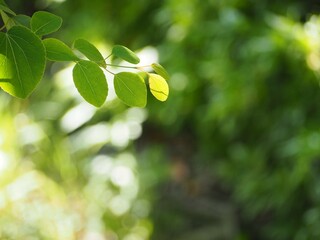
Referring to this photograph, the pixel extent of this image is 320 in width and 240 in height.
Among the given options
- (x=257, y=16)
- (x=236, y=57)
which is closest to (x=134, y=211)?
(x=236, y=57)

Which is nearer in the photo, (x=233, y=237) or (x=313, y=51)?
(x=313, y=51)

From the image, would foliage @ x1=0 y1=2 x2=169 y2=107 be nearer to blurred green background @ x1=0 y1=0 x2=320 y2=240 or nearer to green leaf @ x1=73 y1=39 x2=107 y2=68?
green leaf @ x1=73 y1=39 x2=107 y2=68

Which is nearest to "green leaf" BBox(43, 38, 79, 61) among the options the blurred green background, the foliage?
the foliage

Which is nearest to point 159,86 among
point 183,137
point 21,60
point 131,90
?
point 131,90

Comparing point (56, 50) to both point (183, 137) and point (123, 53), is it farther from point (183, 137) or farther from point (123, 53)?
point (183, 137)

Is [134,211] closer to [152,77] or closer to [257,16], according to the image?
[257,16]
